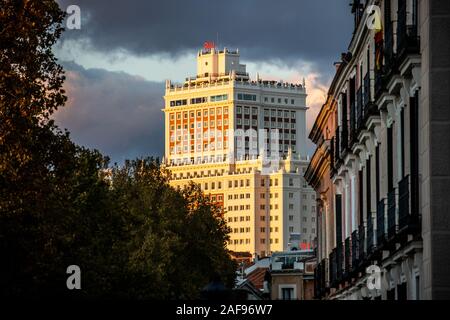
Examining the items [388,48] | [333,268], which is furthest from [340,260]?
[388,48]

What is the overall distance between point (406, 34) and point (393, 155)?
686 cm

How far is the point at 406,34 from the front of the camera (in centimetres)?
3406

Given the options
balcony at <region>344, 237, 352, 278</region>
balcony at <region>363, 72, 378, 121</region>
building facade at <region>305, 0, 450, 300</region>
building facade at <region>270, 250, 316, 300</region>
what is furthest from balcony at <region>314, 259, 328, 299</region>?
building facade at <region>270, 250, 316, 300</region>

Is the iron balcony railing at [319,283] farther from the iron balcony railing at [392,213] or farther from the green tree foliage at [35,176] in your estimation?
the iron balcony railing at [392,213]

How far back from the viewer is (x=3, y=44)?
47.9 metres

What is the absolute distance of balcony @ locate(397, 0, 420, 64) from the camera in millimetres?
33500

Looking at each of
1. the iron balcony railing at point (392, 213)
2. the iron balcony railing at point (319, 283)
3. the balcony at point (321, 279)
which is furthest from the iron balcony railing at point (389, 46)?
the iron balcony railing at point (319, 283)

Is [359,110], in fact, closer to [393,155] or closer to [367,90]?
[367,90]

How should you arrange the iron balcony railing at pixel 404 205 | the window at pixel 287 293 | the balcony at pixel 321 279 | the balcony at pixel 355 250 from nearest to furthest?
the iron balcony railing at pixel 404 205 → the balcony at pixel 355 250 → the balcony at pixel 321 279 → the window at pixel 287 293

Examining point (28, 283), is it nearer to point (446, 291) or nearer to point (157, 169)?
point (446, 291)

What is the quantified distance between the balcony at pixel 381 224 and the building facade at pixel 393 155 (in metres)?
0.04

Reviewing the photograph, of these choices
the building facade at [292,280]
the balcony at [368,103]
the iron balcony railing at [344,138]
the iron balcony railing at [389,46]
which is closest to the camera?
the iron balcony railing at [389,46]

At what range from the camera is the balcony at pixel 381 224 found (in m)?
40.3
